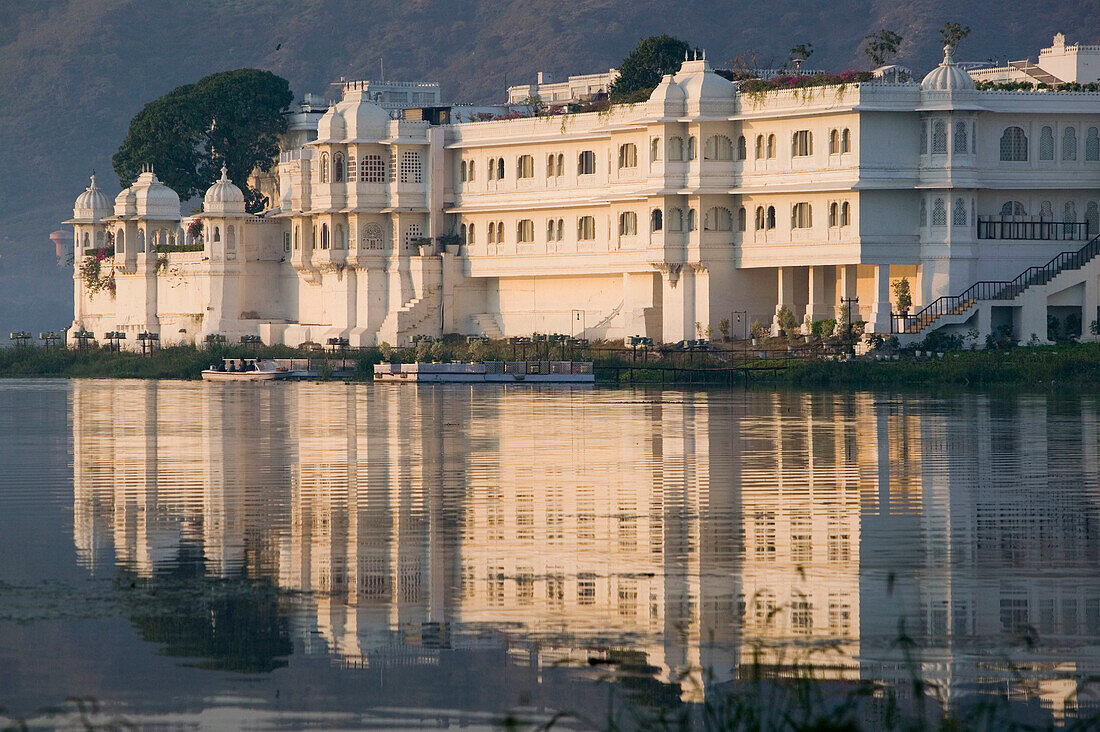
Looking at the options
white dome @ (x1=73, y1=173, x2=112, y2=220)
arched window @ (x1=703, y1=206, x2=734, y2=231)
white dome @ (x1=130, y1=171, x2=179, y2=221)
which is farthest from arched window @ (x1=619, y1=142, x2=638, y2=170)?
white dome @ (x1=73, y1=173, x2=112, y2=220)

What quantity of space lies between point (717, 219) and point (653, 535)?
5152 centimetres

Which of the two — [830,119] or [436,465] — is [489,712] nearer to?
[436,465]

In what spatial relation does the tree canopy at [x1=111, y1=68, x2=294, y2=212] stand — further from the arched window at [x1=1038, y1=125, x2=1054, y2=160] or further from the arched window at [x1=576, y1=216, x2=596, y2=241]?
the arched window at [x1=1038, y1=125, x2=1054, y2=160]

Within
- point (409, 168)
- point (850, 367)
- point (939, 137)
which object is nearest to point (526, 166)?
point (409, 168)

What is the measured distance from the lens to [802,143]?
230 ft

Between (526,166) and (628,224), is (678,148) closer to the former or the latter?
(628,224)

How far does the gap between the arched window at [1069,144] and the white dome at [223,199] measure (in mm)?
37355

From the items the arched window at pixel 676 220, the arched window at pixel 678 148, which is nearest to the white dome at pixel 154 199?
the arched window at pixel 678 148

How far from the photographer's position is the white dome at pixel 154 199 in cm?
9738

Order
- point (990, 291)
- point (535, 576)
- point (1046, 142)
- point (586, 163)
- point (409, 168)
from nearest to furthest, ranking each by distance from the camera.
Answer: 1. point (535, 576)
2. point (990, 291)
3. point (1046, 142)
4. point (586, 163)
5. point (409, 168)

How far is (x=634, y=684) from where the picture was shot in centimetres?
1413

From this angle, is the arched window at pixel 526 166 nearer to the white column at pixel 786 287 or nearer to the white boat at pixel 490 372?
the white column at pixel 786 287

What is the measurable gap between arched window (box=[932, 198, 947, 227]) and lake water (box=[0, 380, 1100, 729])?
106 feet

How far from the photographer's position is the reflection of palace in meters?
15.6
